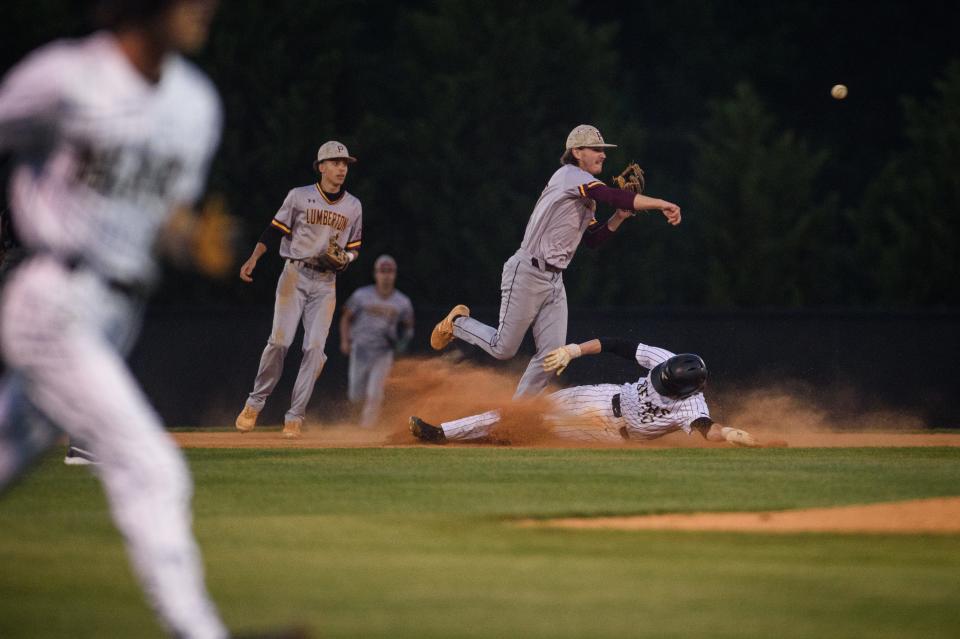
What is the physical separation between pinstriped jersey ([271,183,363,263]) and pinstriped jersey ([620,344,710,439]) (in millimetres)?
2926

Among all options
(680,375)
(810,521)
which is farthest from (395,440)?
(810,521)

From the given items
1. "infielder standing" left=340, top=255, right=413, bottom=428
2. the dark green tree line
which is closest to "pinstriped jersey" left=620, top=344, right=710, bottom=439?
"infielder standing" left=340, top=255, right=413, bottom=428

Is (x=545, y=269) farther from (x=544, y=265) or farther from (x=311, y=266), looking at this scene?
(x=311, y=266)

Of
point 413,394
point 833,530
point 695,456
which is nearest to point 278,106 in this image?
point 413,394

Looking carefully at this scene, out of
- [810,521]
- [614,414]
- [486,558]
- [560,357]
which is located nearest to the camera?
[486,558]

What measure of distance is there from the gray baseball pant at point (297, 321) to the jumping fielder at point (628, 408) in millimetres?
1392

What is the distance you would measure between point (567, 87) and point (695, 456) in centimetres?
1353

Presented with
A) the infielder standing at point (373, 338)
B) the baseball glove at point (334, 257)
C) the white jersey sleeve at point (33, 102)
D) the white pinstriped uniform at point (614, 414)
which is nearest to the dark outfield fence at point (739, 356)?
the infielder standing at point (373, 338)

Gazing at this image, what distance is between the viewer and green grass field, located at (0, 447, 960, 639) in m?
5.00

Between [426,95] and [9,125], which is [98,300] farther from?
[426,95]

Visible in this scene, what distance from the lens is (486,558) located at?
21.0ft

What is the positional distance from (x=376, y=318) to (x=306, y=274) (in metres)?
3.87

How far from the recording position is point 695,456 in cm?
1166

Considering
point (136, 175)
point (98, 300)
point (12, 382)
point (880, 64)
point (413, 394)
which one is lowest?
point (413, 394)
